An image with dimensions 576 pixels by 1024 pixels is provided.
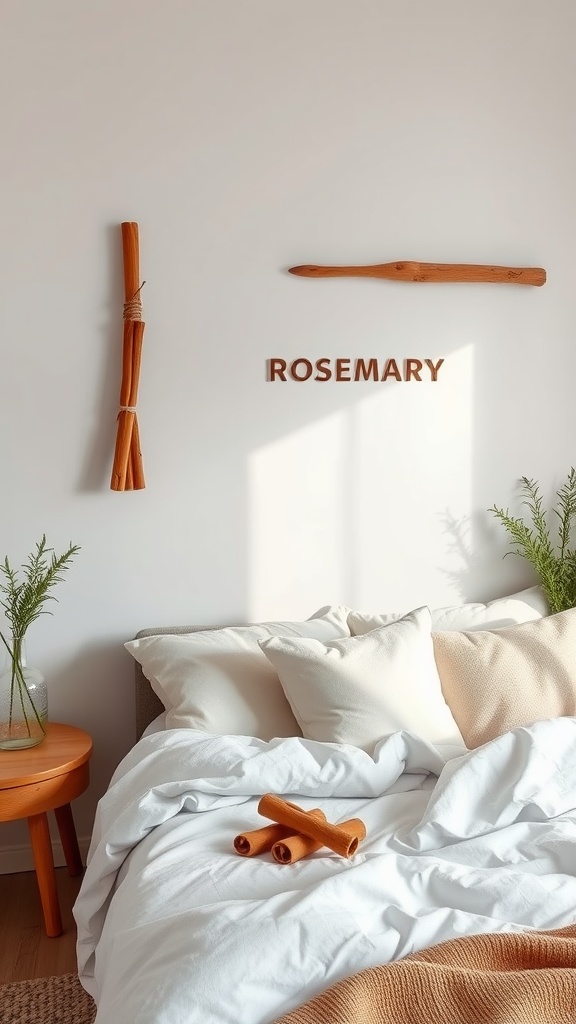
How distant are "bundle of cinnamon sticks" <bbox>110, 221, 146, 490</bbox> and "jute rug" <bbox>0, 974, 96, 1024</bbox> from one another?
1.37 m

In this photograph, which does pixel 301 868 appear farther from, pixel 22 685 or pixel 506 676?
pixel 22 685

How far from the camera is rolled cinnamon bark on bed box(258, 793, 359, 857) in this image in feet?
6.08

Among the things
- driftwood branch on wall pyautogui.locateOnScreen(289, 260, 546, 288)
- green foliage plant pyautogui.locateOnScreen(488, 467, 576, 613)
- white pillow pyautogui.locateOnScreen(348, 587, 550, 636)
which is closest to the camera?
white pillow pyautogui.locateOnScreen(348, 587, 550, 636)

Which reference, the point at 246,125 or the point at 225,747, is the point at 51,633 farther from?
the point at 246,125

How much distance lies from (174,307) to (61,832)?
1.67 meters

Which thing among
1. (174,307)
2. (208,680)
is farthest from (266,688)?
(174,307)

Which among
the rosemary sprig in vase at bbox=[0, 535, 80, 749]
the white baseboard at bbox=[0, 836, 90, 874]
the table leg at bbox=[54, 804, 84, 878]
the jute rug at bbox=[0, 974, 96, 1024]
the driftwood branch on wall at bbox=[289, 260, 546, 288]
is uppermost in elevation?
the driftwood branch on wall at bbox=[289, 260, 546, 288]

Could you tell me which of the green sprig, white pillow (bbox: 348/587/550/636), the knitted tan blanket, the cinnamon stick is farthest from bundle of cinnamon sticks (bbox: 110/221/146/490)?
the knitted tan blanket

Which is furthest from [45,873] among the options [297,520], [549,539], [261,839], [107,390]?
[549,539]

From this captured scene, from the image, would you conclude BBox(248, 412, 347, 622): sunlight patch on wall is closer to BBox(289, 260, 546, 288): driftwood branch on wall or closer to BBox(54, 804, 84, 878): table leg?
BBox(289, 260, 546, 288): driftwood branch on wall

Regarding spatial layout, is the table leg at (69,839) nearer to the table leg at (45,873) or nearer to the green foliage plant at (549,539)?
the table leg at (45,873)

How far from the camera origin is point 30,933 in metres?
2.65

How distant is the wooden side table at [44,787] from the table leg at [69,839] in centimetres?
2

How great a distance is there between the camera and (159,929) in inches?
64.2
